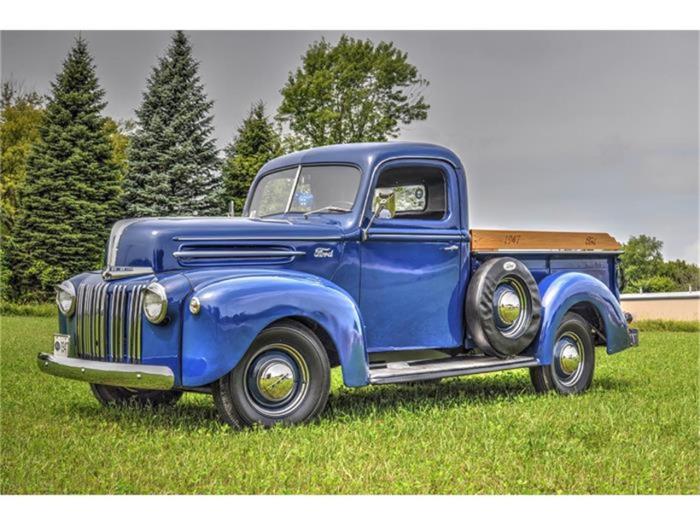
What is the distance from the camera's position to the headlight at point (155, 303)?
220 inches

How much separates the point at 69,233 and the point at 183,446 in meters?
5.10

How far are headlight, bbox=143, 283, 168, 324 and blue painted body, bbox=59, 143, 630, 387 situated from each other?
0.18 feet

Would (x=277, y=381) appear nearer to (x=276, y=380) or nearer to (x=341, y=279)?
(x=276, y=380)

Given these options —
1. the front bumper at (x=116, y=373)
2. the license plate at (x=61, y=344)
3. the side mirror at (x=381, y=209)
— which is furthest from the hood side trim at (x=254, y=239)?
the license plate at (x=61, y=344)

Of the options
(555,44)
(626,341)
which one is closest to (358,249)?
(555,44)

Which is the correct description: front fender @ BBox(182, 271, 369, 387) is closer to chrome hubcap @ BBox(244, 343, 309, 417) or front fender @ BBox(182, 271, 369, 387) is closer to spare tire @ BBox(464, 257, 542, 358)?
chrome hubcap @ BBox(244, 343, 309, 417)

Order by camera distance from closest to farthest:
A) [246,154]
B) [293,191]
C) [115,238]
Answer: [115,238] → [293,191] → [246,154]

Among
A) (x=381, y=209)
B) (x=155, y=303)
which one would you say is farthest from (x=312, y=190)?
(x=155, y=303)

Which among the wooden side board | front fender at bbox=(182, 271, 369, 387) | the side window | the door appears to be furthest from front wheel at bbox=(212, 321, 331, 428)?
the wooden side board

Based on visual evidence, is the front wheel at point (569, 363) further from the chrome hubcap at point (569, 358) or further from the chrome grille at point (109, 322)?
the chrome grille at point (109, 322)

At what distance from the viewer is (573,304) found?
780cm

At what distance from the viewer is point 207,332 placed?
5504 mm

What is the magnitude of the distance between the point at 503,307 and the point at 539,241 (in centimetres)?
81

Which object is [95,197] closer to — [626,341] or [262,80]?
[262,80]
